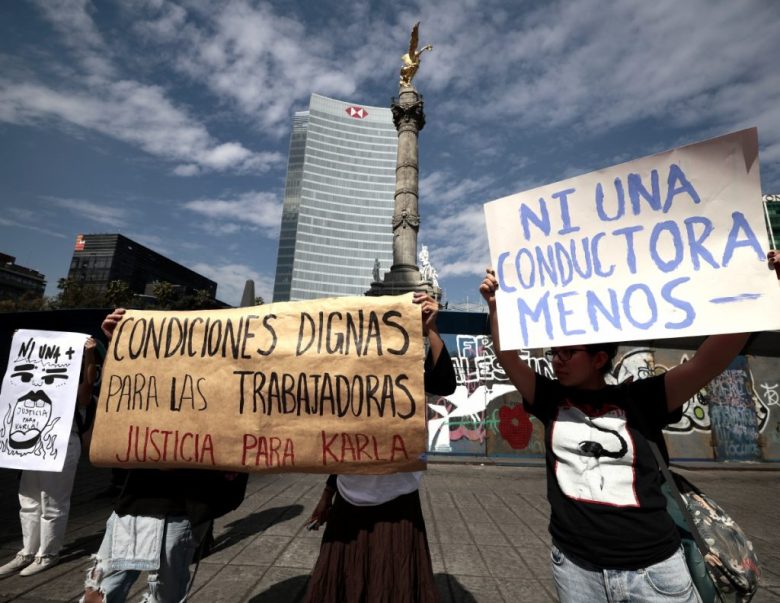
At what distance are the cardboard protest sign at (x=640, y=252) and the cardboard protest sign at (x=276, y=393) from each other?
631 millimetres

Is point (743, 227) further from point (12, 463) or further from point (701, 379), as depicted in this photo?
point (12, 463)

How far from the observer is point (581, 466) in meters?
1.61

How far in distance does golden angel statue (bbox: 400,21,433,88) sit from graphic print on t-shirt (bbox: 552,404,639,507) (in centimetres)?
2882

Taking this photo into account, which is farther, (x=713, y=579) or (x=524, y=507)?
(x=524, y=507)

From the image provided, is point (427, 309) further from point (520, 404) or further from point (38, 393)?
point (520, 404)

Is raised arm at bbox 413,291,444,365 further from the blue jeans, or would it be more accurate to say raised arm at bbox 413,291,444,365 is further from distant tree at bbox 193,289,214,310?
distant tree at bbox 193,289,214,310

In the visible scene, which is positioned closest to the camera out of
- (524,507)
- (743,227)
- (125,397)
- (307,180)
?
(743,227)

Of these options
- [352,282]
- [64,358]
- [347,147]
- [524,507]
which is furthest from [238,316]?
[347,147]

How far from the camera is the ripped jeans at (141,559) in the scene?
1.87 m

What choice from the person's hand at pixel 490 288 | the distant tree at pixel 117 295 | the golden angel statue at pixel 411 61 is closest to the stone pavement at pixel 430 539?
the person's hand at pixel 490 288

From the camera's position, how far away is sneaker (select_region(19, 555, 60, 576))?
334cm

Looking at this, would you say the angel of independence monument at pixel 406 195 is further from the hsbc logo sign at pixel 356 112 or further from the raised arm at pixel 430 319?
the hsbc logo sign at pixel 356 112

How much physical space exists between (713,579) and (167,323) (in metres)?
2.81

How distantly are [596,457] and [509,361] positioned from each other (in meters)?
0.55
